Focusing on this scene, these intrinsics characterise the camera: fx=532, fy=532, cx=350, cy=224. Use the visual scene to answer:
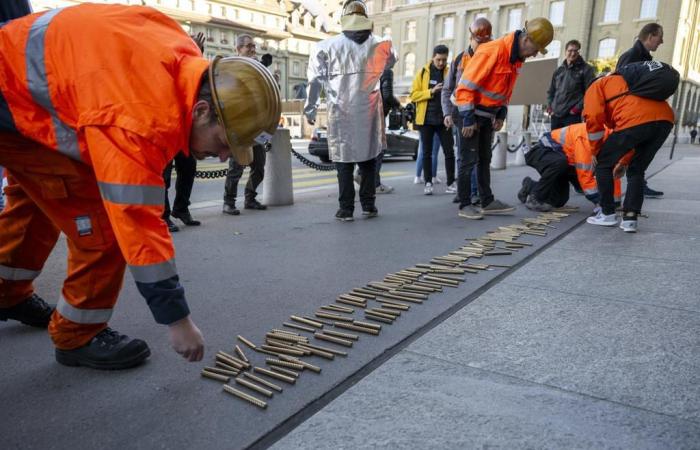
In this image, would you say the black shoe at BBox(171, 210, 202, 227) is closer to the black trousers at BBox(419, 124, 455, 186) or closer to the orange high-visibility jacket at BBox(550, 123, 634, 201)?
the black trousers at BBox(419, 124, 455, 186)

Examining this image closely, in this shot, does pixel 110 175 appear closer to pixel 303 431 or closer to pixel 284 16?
pixel 303 431

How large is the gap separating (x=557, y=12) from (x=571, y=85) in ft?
175

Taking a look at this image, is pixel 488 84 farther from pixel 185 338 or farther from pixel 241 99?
pixel 185 338

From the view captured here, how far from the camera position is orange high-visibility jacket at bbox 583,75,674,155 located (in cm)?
508

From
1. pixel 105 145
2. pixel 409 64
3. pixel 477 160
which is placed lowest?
pixel 477 160

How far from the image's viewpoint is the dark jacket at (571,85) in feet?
26.1

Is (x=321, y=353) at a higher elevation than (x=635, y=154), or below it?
below

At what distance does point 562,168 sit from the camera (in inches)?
251

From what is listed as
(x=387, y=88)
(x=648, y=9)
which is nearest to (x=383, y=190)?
(x=387, y=88)

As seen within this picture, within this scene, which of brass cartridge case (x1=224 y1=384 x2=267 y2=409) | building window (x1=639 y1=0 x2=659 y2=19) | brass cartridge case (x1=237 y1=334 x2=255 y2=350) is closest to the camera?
brass cartridge case (x1=224 y1=384 x2=267 y2=409)

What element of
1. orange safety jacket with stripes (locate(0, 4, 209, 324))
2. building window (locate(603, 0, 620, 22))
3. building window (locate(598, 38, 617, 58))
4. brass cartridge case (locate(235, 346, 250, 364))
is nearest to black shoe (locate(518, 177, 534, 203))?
brass cartridge case (locate(235, 346, 250, 364))

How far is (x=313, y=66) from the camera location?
584 cm

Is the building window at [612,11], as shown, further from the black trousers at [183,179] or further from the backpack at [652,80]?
the black trousers at [183,179]

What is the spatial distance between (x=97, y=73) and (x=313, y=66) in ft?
14.4
